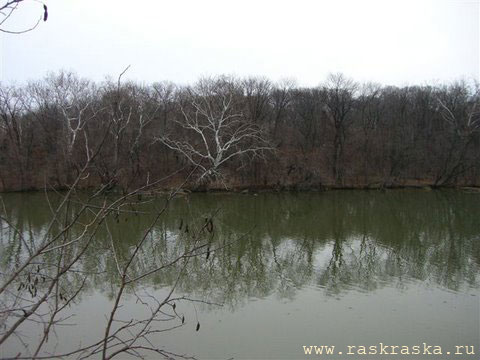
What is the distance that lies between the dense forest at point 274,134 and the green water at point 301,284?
1385 centimetres

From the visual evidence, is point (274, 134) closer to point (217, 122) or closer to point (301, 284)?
point (217, 122)

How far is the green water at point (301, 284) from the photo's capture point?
725 cm

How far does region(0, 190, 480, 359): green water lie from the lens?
725cm

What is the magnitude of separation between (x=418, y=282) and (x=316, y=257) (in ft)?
11.1

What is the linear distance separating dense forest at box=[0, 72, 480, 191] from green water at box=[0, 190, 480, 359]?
1385cm

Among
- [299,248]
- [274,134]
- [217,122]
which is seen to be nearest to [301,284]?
[299,248]

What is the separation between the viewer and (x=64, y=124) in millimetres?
33594

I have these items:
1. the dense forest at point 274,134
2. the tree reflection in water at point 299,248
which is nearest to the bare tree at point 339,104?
the dense forest at point 274,134

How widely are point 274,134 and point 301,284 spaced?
28929 mm

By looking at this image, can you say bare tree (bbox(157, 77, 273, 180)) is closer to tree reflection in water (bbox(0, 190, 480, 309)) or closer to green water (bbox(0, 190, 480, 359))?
tree reflection in water (bbox(0, 190, 480, 309))

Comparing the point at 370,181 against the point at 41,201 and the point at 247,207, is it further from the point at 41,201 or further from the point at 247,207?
the point at 41,201

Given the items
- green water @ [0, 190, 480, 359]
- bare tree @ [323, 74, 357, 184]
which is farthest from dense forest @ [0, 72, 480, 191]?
green water @ [0, 190, 480, 359]

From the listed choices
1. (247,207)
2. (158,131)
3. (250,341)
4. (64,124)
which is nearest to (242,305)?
(250,341)

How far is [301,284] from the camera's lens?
33.4ft
